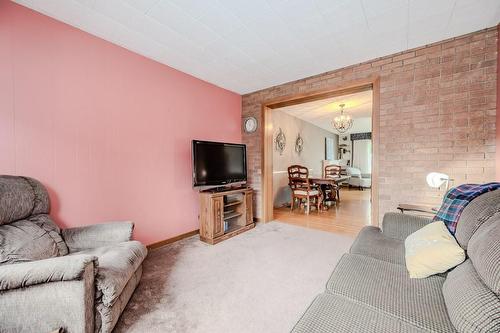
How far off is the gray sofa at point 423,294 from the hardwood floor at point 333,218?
216 cm

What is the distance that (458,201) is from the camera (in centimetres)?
150

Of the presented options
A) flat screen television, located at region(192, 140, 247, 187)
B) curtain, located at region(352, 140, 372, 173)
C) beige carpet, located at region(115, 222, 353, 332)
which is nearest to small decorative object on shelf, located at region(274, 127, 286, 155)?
flat screen television, located at region(192, 140, 247, 187)

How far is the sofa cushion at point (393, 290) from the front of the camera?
3.05ft

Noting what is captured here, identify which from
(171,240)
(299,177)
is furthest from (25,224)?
(299,177)

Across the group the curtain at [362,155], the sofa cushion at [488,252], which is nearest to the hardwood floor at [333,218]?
the sofa cushion at [488,252]

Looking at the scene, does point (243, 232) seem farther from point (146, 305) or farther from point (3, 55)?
point (3, 55)

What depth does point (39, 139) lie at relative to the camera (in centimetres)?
189

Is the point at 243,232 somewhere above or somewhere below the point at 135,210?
below

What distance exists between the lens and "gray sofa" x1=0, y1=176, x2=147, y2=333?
1092 mm

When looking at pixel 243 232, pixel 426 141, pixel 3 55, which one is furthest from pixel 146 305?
pixel 426 141

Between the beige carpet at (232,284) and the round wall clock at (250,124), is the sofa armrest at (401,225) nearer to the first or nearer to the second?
the beige carpet at (232,284)

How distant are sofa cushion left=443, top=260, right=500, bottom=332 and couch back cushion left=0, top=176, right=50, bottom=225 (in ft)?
8.53

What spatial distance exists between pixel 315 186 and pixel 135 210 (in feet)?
13.0

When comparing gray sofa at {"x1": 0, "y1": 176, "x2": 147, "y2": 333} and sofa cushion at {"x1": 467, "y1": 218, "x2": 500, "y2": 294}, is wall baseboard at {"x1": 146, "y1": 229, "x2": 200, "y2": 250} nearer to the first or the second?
gray sofa at {"x1": 0, "y1": 176, "x2": 147, "y2": 333}
